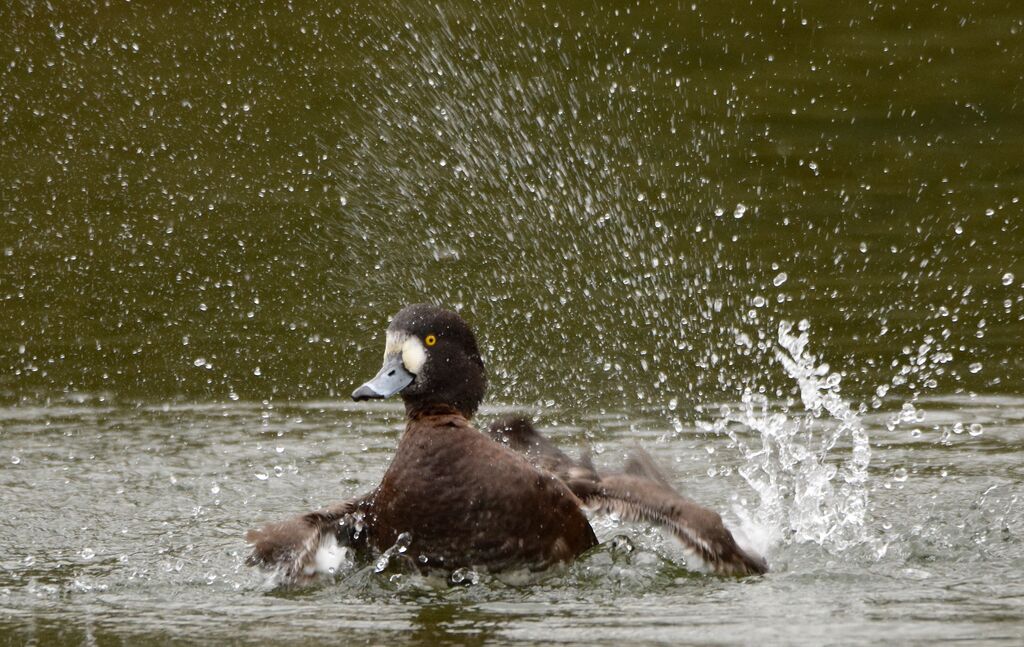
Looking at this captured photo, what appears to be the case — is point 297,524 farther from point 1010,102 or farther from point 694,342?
point 1010,102

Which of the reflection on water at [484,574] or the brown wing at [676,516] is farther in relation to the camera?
the brown wing at [676,516]

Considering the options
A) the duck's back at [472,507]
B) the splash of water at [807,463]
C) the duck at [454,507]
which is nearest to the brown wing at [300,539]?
the duck at [454,507]

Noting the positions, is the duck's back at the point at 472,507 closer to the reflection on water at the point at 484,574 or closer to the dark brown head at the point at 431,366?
the reflection on water at the point at 484,574

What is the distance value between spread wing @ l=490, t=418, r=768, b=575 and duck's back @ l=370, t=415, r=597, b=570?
0.62 feet

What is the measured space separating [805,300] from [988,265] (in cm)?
121

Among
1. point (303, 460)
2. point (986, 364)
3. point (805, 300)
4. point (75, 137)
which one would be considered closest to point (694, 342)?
point (805, 300)

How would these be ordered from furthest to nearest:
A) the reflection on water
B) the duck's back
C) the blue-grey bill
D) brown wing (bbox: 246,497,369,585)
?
the blue-grey bill → brown wing (bbox: 246,497,369,585) → the duck's back → the reflection on water

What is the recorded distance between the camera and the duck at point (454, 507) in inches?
203

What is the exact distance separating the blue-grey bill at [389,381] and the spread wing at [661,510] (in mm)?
582

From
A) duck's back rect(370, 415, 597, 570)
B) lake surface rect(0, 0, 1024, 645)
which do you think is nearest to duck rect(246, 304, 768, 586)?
duck's back rect(370, 415, 597, 570)

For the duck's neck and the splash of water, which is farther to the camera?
the splash of water

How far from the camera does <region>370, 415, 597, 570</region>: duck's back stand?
16.9ft

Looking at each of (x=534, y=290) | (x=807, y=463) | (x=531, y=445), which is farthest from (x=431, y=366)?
(x=534, y=290)

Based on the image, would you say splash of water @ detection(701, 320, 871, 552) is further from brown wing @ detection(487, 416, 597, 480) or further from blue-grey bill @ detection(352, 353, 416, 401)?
blue-grey bill @ detection(352, 353, 416, 401)
